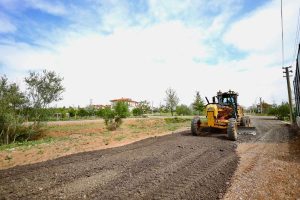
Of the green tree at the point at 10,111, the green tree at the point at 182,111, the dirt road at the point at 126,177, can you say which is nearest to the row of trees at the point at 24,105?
the green tree at the point at 10,111

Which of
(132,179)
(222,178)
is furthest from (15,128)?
(222,178)

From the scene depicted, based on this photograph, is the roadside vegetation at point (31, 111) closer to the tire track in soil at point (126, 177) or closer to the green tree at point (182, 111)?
the tire track in soil at point (126, 177)

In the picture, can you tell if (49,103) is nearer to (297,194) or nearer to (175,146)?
(175,146)

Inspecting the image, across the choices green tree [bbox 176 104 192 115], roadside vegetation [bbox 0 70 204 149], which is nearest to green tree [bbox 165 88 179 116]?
green tree [bbox 176 104 192 115]

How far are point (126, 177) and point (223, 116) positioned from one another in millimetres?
11070

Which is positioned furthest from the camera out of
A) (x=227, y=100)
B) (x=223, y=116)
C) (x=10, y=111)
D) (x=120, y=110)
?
(x=120, y=110)

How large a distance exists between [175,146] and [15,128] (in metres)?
16.0

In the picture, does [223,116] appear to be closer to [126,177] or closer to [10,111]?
[126,177]

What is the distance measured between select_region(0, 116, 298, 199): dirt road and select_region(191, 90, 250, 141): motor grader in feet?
12.8

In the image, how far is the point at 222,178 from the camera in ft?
21.6

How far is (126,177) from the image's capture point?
6.71m

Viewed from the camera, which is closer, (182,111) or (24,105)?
(24,105)

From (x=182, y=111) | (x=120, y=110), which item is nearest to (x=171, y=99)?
(x=182, y=111)

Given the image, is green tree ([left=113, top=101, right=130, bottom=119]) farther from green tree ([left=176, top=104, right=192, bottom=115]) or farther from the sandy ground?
green tree ([left=176, top=104, right=192, bottom=115])
